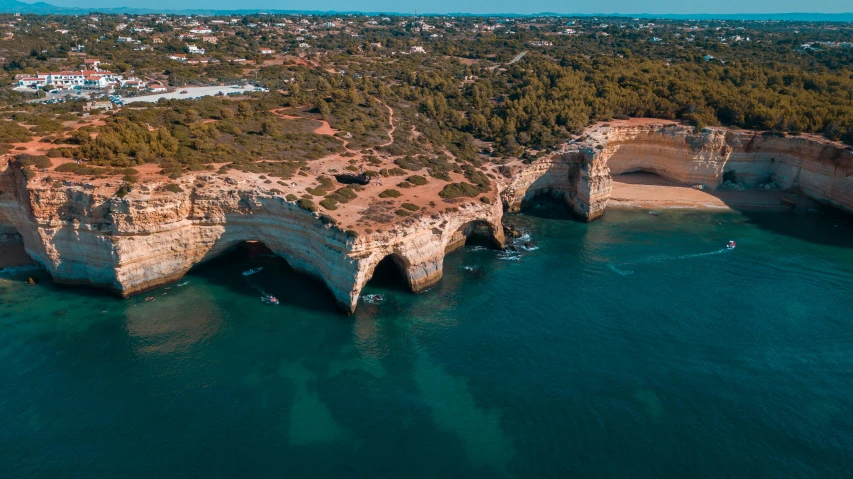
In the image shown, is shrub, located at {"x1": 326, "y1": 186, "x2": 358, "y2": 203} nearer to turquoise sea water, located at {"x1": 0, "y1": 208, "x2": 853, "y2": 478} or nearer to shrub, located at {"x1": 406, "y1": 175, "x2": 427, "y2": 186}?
shrub, located at {"x1": 406, "y1": 175, "x2": 427, "y2": 186}

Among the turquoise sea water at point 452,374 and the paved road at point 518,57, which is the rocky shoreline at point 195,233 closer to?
the turquoise sea water at point 452,374

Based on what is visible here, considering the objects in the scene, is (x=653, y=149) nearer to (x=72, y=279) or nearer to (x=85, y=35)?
(x=72, y=279)

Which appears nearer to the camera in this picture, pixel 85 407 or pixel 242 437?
pixel 242 437

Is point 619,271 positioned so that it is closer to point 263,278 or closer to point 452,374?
point 452,374

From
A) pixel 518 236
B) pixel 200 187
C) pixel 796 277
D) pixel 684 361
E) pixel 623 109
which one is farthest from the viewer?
pixel 623 109

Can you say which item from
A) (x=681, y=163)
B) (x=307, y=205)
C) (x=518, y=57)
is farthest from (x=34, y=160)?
(x=518, y=57)

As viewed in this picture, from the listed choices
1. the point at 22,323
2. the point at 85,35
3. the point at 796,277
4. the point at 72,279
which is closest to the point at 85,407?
the point at 22,323
